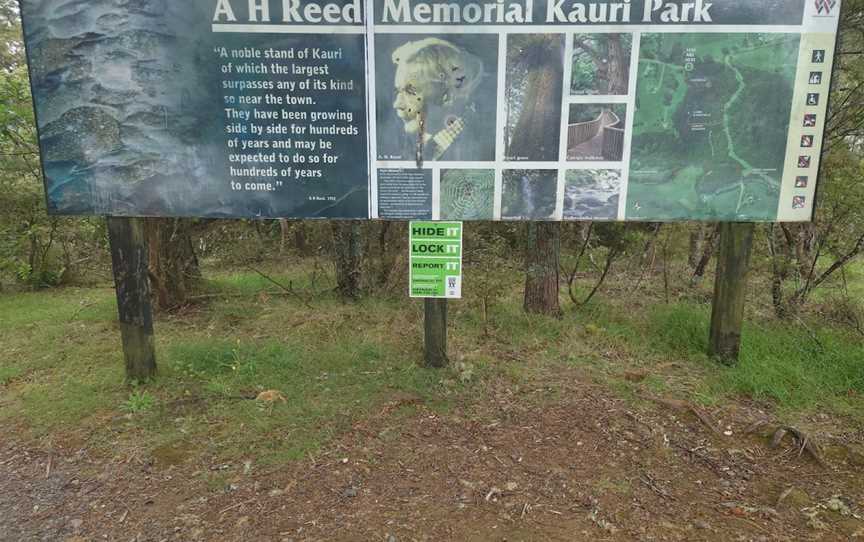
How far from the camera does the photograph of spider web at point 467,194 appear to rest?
4.36 m

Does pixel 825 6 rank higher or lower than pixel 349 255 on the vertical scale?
higher

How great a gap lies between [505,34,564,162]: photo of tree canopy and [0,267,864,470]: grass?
226 centimetres

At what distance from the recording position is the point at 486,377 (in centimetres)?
499

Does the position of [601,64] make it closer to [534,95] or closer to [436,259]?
[534,95]

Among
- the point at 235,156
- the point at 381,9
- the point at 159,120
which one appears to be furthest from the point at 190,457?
the point at 381,9

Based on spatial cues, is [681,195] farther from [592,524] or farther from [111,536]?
[111,536]

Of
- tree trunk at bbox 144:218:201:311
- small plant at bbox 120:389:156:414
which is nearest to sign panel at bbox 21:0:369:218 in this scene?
small plant at bbox 120:389:156:414

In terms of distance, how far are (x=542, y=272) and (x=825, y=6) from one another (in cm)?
397

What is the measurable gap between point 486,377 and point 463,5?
341 cm

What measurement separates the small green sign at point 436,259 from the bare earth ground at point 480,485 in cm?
115

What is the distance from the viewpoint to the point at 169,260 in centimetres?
737

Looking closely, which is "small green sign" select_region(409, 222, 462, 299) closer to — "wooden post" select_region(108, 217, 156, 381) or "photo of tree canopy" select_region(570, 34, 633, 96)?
"photo of tree canopy" select_region(570, 34, 633, 96)

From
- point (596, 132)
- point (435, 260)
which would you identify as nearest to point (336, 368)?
point (435, 260)

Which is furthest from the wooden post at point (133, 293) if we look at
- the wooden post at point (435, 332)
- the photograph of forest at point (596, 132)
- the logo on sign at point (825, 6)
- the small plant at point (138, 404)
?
the logo on sign at point (825, 6)
